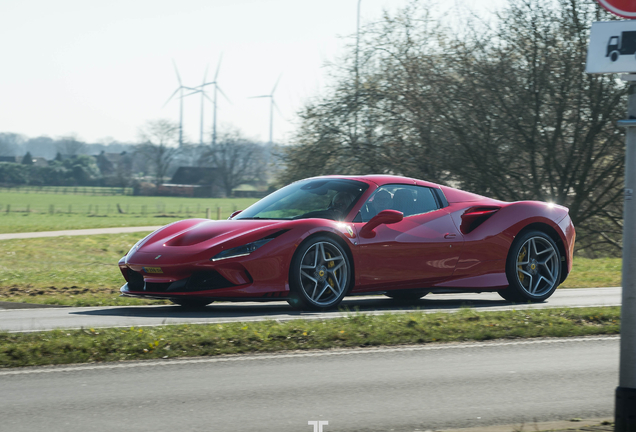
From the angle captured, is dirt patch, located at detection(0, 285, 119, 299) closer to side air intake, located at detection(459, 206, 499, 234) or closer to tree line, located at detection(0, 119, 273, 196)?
side air intake, located at detection(459, 206, 499, 234)

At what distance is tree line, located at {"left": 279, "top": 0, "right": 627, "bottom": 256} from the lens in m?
19.4

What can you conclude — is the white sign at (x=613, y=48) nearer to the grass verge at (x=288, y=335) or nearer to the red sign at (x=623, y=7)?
A: the red sign at (x=623, y=7)

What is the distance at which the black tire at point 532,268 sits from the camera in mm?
9891

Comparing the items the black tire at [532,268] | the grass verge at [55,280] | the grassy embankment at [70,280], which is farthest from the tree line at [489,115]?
the black tire at [532,268]

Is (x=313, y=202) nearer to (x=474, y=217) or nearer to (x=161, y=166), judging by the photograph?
(x=474, y=217)

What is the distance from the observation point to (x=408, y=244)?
30.0 feet

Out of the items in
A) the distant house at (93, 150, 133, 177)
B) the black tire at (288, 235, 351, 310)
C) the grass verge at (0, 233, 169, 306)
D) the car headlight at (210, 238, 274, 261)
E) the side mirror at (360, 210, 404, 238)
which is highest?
the distant house at (93, 150, 133, 177)

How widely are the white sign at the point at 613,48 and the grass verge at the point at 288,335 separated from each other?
11.9 ft

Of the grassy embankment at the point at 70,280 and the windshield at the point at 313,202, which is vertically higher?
the windshield at the point at 313,202

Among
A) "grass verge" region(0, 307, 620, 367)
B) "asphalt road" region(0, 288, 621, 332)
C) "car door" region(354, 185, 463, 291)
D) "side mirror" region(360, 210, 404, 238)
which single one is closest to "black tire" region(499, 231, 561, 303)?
"asphalt road" region(0, 288, 621, 332)

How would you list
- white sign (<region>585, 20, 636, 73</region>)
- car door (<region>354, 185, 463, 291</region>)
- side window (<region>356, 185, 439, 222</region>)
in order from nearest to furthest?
white sign (<region>585, 20, 636, 73</region>)
car door (<region>354, 185, 463, 291</region>)
side window (<region>356, 185, 439, 222</region>)

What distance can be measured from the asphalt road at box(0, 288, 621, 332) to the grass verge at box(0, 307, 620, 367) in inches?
28.8

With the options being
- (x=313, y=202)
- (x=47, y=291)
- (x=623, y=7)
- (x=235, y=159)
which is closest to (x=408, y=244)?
(x=313, y=202)

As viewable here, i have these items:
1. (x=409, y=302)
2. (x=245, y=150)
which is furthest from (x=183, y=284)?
(x=245, y=150)
